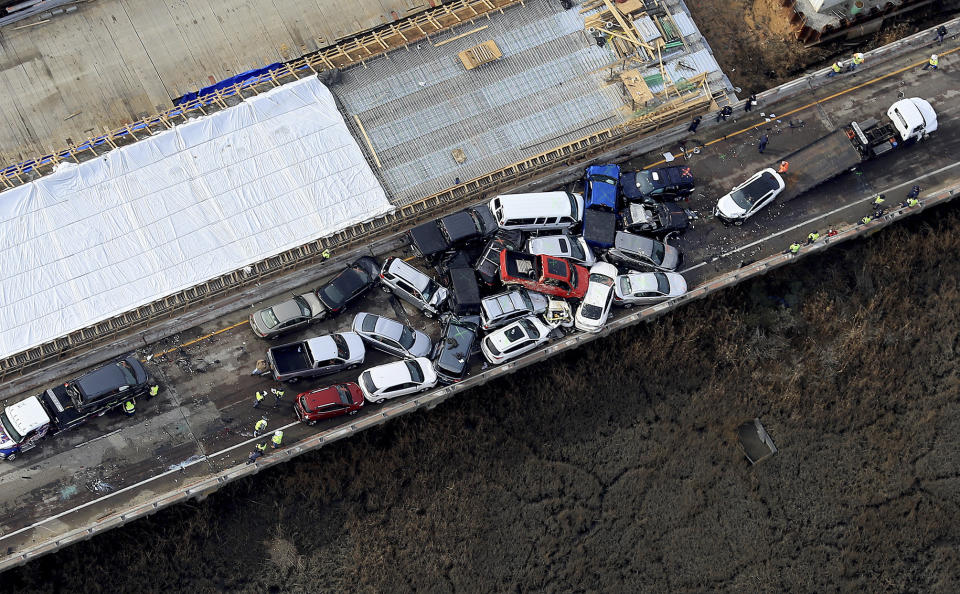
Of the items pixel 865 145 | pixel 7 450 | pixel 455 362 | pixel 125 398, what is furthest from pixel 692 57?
pixel 7 450

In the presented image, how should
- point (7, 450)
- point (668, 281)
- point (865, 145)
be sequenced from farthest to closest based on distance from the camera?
point (865, 145) < point (668, 281) < point (7, 450)

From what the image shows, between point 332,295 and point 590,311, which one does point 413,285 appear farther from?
point 590,311

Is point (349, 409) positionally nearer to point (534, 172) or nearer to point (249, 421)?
point (249, 421)

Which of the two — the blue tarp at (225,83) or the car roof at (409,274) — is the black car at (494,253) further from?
the blue tarp at (225,83)

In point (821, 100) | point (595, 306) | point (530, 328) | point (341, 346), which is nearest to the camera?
point (341, 346)

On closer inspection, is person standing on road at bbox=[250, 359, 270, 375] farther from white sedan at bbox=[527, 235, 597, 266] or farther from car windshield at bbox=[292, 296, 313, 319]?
white sedan at bbox=[527, 235, 597, 266]

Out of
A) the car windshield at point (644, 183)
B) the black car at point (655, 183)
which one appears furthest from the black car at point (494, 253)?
the car windshield at point (644, 183)

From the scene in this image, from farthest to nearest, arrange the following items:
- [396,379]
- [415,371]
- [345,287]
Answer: [345,287] → [415,371] → [396,379]

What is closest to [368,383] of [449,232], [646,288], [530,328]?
[530,328]
